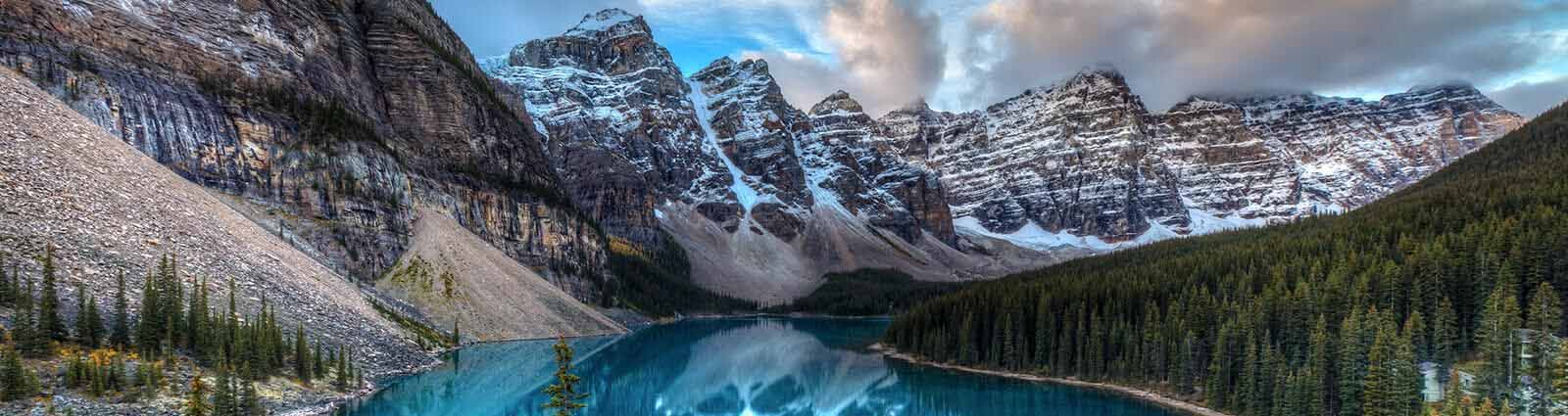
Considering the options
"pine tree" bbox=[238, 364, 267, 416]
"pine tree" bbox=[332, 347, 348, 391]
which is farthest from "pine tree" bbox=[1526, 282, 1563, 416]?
"pine tree" bbox=[332, 347, 348, 391]

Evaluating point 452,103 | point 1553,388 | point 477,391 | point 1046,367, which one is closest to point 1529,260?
point 1553,388

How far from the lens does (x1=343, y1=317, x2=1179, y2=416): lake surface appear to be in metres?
62.2

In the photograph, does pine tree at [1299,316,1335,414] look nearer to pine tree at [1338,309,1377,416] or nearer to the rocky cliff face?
pine tree at [1338,309,1377,416]

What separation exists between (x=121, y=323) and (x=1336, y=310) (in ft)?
230

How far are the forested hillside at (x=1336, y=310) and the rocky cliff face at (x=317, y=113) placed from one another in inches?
2505

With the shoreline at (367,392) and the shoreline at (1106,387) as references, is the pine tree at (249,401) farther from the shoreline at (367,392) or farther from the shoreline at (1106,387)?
the shoreline at (1106,387)

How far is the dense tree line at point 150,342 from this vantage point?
38438 mm

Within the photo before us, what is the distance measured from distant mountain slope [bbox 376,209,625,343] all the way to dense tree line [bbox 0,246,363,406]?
41.2 metres

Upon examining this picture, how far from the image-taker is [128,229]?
54.2 metres

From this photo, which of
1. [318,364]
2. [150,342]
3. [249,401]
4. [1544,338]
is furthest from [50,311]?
[1544,338]

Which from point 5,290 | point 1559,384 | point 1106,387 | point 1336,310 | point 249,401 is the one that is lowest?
point 1106,387

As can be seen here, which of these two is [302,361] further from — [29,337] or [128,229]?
[128,229]

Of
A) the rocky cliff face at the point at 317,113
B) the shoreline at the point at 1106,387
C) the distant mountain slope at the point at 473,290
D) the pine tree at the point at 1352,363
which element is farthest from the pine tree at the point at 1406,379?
the rocky cliff face at the point at 317,113

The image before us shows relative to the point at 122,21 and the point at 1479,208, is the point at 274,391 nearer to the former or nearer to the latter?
the point at 122,21
